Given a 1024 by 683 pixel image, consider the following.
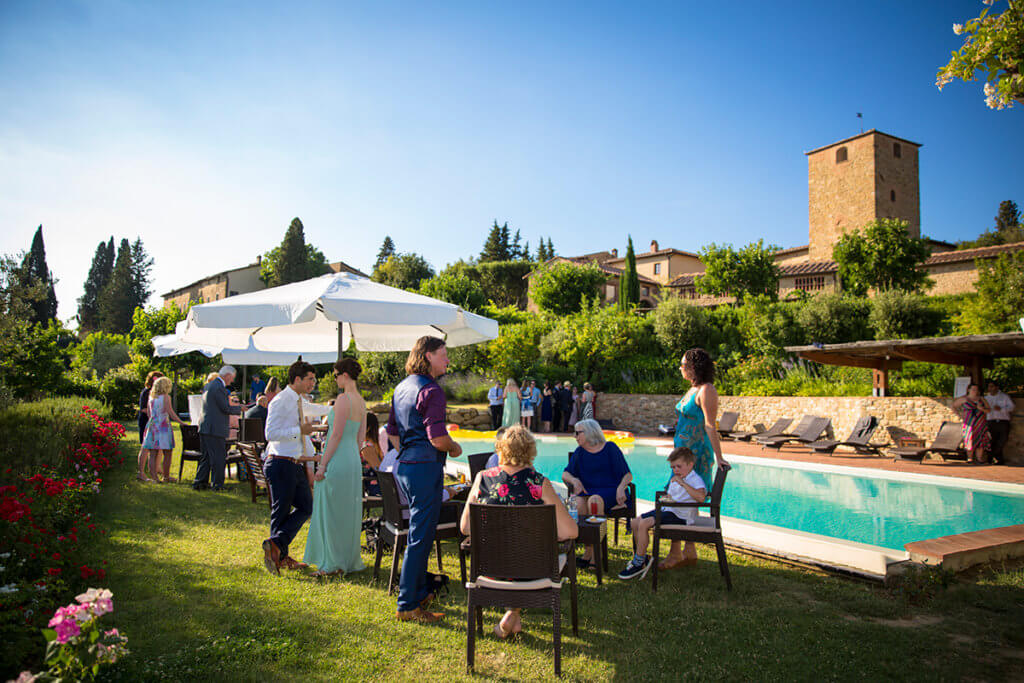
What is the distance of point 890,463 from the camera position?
12.2 meters

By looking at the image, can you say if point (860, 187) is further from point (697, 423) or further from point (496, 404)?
point (697, 423)

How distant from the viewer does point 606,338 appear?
22625 millimetres

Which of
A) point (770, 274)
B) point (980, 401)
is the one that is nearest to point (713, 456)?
point (980, 401)

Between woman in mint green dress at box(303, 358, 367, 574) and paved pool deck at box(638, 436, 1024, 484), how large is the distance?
10455 mm

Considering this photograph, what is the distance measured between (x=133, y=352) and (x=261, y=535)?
19.4m

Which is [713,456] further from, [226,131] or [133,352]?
[133,352]

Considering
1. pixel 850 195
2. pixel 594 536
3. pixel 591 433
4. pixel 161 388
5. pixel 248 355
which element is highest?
pixel 850 195

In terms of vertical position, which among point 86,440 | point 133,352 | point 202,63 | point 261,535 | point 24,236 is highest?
point 202,63

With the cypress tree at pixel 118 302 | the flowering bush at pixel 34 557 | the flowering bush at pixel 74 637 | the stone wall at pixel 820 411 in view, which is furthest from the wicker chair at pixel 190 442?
the cypress tree at pixel 118 302

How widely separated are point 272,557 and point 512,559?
2.42 metres

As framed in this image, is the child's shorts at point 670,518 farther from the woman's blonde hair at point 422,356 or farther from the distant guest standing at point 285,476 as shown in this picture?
the distant guest standing at point 285,476

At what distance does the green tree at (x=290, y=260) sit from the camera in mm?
47719

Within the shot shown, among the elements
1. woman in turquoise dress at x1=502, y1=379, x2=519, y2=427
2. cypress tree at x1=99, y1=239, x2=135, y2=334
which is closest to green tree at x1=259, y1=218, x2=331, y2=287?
cypress tree at x1=99, y1=239, x2=135, y2=334

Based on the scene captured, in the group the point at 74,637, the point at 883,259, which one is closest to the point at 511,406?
the point at 74,637
